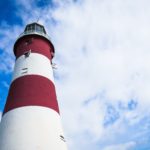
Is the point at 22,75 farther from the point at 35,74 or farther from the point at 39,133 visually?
the point at 39,133

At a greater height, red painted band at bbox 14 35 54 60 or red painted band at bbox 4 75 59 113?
red painted band at bbox 14 35 54 60

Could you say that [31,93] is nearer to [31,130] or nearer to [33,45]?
[31,130]

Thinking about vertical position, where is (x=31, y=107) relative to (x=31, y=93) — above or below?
below

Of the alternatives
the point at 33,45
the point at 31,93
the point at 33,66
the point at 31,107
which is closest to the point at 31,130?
the point at 31,107

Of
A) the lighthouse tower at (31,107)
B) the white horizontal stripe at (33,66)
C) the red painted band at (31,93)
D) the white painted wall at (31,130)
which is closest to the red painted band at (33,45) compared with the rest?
the lighthouse tower at (31,107)

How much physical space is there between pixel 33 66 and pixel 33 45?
1.89 metres

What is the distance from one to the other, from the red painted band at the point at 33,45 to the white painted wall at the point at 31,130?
417 centimetres

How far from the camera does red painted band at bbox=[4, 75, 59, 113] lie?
10.3 meters

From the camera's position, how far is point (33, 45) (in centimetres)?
1318

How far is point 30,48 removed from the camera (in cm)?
1295

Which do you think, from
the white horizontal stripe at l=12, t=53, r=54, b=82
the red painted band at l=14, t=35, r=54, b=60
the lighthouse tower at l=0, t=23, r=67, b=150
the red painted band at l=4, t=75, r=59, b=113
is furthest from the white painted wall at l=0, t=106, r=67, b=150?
the red painted band at l=14, t=35, r=54, b=60

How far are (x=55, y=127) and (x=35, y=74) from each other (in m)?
3.08

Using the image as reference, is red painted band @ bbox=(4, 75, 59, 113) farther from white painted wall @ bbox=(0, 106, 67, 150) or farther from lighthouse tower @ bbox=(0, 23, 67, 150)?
white painted wall @ bbox=(0, 106, 67, 150)

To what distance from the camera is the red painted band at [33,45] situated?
42.7ft
